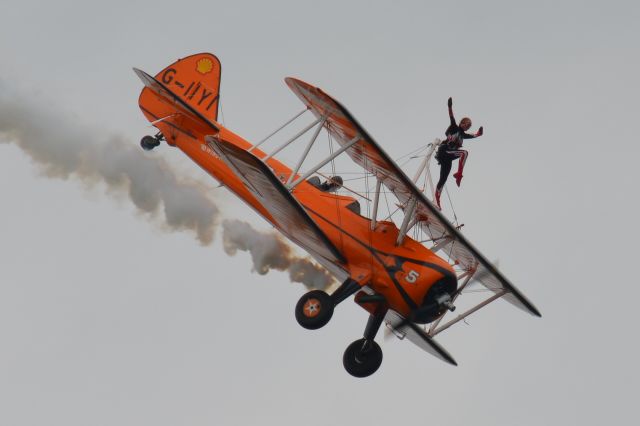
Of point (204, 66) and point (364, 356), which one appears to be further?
point (204, 66)

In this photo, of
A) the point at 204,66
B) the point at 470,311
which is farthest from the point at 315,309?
the point at 204,66

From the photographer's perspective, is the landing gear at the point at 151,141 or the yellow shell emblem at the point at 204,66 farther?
the yellow shell emblem at the point at 204,66

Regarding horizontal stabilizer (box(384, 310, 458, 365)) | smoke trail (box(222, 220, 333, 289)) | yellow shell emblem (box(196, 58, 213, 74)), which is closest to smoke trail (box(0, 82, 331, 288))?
smoke trail (box(222, 220, 333, 289))

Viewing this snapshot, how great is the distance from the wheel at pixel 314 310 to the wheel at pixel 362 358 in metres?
1.54

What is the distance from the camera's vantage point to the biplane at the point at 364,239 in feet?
59.7

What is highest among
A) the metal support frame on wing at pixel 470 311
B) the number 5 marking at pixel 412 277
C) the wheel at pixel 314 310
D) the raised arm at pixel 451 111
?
the raised arm at pixel 451 111

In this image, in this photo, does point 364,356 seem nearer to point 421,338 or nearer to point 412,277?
point 421,338

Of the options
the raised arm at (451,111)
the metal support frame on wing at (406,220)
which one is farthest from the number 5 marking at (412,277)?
the raised arm at (451,111)

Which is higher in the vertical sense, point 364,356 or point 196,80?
point 196,80

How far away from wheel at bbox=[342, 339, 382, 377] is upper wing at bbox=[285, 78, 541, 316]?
2.08 m

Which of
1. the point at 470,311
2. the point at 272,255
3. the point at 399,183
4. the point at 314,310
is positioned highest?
the point at 399,183

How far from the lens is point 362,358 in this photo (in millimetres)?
19500

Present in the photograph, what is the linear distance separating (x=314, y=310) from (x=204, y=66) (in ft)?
26.0

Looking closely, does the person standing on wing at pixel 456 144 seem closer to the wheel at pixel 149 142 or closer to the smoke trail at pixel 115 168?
the smoke trail at pixel 115 168
